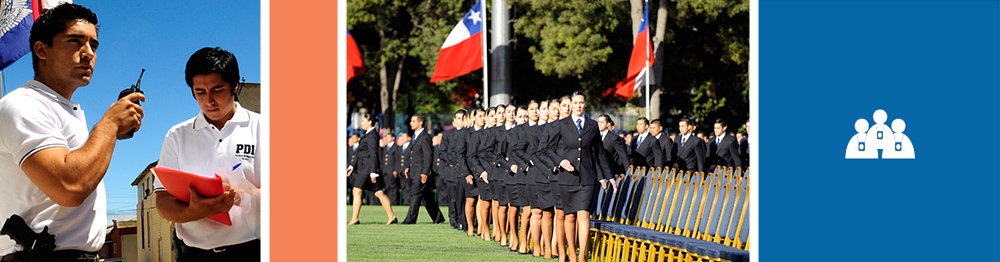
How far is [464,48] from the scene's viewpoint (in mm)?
12914

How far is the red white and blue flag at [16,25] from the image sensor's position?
4.33 m

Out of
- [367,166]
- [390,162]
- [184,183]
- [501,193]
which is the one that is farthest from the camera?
[390,162]

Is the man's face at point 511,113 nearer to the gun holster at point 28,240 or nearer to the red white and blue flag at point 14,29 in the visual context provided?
the red white and blue flag at point 14,29

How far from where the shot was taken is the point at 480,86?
26.6 metres

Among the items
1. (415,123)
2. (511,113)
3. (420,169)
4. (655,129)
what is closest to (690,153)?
(655,129)

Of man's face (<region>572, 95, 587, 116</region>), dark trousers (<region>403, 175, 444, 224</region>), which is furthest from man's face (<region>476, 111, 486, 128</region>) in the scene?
man's face (<region>572, 95, 587, 116</region>)

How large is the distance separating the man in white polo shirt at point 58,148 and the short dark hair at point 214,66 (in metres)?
0.47

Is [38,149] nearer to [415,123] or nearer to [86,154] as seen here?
[86,154]

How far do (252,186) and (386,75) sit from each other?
23.0 metres

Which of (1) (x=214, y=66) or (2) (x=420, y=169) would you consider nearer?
(1) (x=214, y=66)

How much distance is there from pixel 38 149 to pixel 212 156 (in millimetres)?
833
